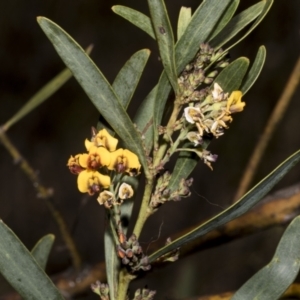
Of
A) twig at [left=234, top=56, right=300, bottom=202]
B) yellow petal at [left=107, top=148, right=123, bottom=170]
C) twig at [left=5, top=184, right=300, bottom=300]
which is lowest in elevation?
twig at [left=5, top=184, right=300, bottom=300]

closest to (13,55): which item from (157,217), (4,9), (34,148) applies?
(4,9)

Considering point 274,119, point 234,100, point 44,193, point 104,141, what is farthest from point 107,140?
point 274,119

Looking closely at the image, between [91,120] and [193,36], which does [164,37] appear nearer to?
[193,36]

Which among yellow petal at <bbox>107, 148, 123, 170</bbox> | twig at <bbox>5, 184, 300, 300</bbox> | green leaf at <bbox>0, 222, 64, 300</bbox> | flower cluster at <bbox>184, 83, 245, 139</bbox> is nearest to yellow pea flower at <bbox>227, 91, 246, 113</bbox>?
flower cluster at <bbox>184, 83, 245, 139</bbox>

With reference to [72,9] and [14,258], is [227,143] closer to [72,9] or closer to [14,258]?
[72,9]

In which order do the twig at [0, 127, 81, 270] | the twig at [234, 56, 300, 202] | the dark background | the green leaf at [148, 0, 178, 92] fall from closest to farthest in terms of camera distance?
Answer: the green leaf at [148, 0, 178, 92]
the twig at [0, 127, 81, 270]
the twig at [234, 56, 300, 202]
the dark background

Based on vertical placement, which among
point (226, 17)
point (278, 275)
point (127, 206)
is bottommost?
point (278, 275)

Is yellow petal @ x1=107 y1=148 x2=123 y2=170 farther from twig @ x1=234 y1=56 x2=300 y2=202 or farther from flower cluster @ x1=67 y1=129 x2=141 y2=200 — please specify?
twig @ x1=234 y1=56 x2=300 y2=202
